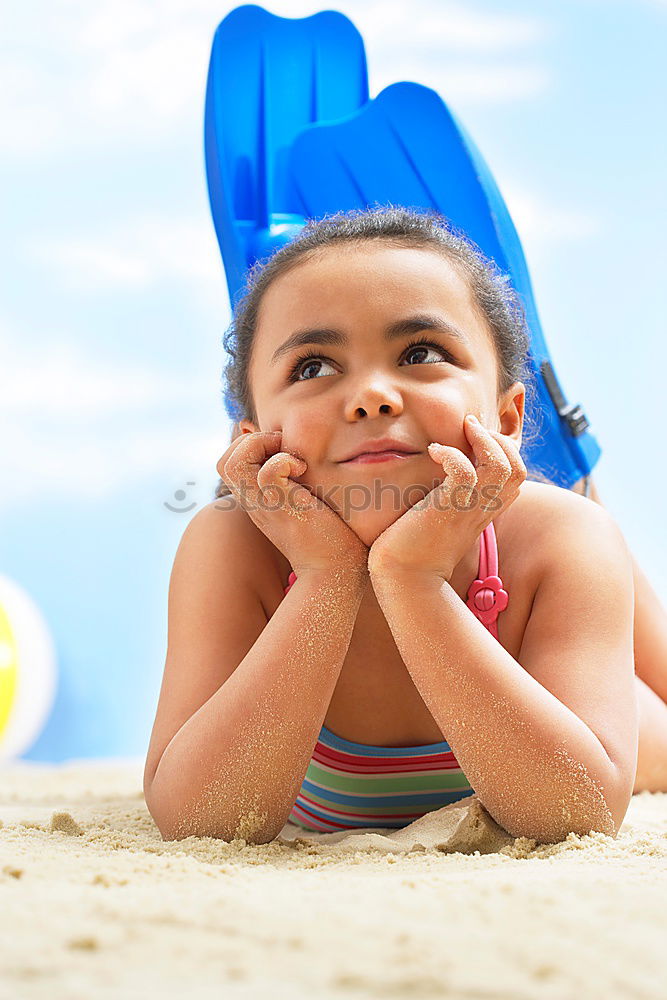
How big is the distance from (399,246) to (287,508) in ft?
1.20

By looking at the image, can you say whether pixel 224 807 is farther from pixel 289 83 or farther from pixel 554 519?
pixel 289 83

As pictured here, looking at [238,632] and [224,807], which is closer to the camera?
[224,807]

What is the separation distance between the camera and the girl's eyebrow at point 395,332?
40.6 inches

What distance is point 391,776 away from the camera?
1.15 meters

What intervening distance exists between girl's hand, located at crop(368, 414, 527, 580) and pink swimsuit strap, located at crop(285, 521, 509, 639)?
148 mm

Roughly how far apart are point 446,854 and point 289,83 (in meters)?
1.81

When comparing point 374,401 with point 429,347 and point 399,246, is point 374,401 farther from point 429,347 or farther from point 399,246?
point 399,246

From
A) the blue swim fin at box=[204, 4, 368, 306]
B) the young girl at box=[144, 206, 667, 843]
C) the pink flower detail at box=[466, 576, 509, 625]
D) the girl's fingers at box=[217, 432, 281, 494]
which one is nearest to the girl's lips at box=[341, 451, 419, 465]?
the young girl at box=[144, 206, 667, 843]

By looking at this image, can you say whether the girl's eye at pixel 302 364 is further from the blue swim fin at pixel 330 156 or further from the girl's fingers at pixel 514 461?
the blue swim fin at pixel 330 156

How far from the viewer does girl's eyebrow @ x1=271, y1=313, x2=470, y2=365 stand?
103 centimetres

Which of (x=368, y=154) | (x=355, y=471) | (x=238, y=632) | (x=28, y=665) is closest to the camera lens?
(x=355, y=471)

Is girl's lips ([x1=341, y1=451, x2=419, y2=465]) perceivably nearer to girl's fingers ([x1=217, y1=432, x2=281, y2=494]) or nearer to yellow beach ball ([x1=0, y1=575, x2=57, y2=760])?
girl's fingers ([x1=217, y1=432, x2=281, y2=494])

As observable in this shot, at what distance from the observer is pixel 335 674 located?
3.06 ft

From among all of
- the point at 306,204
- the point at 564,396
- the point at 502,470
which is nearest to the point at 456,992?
the point at 502,470
